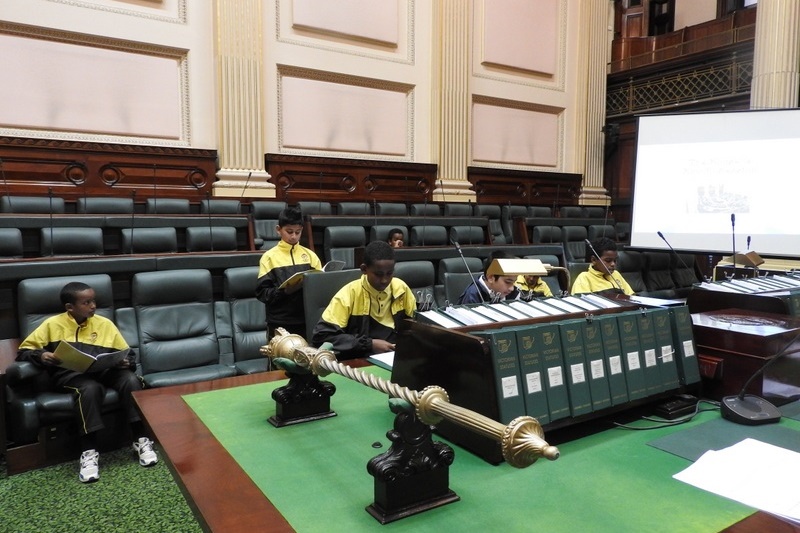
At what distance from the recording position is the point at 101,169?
557cm

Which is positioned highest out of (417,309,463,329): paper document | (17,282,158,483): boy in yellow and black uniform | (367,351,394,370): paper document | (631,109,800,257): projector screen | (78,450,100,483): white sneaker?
(631,109,800,257): projector screen

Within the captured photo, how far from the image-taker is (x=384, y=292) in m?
2.45

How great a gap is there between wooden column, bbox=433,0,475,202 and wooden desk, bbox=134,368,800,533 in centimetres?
617

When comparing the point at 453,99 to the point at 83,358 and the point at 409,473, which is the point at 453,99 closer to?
the point at 83,358

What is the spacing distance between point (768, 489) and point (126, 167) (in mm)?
5993

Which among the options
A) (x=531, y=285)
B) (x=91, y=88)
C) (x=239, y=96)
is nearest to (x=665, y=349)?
(x=531, y=285)

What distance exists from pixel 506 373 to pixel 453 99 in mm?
6697

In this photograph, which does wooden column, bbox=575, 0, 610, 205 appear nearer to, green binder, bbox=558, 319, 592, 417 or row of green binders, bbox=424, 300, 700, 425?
row of green binders, bbox=424, 300, 700, 425

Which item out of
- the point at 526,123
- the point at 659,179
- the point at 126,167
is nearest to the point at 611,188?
the point at 526,123

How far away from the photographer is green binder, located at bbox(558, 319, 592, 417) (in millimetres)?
1152

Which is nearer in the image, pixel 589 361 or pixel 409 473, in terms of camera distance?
pixel 409 473

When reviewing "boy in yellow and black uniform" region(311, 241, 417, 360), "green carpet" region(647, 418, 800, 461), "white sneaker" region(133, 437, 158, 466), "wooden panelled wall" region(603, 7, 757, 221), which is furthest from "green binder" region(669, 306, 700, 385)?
"wooden panelled wall" region(603, 7, 757, 221)

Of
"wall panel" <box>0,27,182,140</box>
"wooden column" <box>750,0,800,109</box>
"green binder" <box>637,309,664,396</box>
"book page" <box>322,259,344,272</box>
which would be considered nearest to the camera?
"green binder" <box>637,309,664,396</box>

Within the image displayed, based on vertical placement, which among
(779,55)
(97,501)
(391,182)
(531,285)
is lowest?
(97,501)
